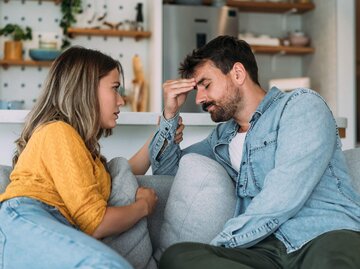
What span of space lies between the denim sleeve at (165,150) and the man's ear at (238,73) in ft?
0.91

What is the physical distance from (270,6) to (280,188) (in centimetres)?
456

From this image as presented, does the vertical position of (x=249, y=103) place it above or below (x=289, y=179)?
above

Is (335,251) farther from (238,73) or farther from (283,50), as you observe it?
(283,50)

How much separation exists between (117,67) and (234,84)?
0.46 m

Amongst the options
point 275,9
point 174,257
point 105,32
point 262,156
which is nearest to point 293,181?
point 262,156

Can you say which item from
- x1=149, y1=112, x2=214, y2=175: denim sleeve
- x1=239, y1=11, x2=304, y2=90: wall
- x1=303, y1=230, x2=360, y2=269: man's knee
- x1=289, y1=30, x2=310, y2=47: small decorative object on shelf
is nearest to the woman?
x1=149, y1=112, x2=214, y2=175: denim sleeve

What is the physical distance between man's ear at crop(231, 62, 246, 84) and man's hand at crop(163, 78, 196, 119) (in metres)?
0.15

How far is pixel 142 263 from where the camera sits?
1.97m

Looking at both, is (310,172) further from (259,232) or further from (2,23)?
(2,23)

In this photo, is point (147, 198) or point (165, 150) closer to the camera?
point (147, 198)

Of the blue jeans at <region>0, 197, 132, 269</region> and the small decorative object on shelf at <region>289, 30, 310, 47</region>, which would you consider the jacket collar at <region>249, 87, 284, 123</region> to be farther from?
the small decorative object on shelf at <region>289, 30, 310, 47</region>

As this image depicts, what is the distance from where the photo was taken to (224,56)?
2.29 meters

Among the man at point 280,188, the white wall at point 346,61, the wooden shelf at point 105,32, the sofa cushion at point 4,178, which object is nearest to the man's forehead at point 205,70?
the man at point 280,188

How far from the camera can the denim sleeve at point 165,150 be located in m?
2.38
